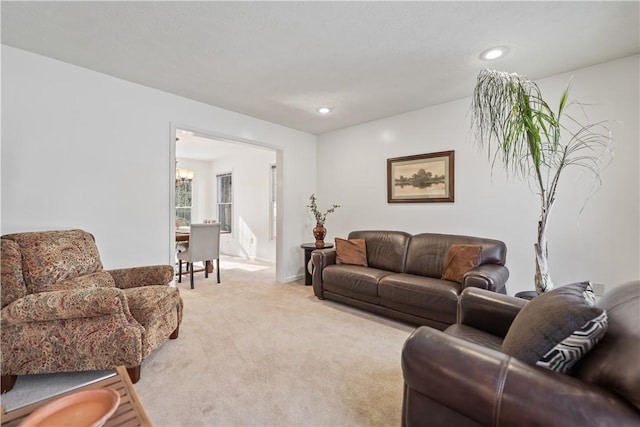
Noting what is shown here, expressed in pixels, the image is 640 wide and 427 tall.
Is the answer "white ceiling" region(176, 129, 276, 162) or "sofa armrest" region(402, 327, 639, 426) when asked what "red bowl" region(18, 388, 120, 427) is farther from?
"white ceiling" region(176, 129, 276, 162)

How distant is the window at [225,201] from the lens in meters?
7.40

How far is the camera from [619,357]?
0.90 m

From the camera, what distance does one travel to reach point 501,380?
0.98 meters

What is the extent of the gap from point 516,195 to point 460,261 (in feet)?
3.16

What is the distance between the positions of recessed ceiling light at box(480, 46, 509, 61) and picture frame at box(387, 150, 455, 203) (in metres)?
1.19

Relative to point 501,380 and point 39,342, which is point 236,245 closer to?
point 39,342

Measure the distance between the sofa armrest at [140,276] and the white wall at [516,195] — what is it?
2.75m

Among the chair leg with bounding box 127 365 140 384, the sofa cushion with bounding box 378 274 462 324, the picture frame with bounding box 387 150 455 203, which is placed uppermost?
the picture frame with bounding box 387 150 455 203

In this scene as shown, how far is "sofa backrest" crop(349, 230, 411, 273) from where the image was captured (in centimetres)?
354

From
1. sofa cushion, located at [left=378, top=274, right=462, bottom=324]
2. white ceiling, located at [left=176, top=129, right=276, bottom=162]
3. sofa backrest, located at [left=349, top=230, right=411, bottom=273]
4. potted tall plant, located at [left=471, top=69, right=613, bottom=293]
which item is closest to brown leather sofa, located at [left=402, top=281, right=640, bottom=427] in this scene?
potted tall plant, located at [left=471, top=69, right=613, bottom=293]

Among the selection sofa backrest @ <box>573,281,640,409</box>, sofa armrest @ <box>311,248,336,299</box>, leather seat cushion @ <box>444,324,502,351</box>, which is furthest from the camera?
sofa armrest @ <box>311,248,336,299</box>

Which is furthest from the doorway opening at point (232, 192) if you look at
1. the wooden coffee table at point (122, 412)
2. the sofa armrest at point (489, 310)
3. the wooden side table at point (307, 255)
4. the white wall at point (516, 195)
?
the wooden coffee table at point (122, 412)

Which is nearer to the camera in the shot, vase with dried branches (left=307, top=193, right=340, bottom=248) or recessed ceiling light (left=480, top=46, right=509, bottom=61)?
recessed ceiling light (left=480, top=46, right=509, bottom=61)

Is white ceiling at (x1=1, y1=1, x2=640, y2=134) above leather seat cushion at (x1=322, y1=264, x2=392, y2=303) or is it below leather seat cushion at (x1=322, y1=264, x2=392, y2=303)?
above
